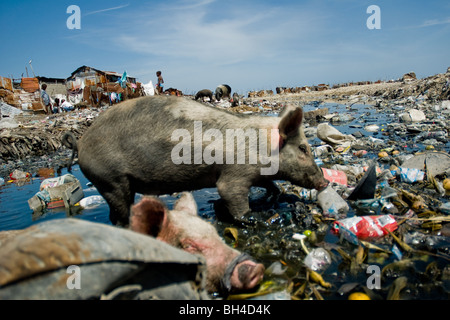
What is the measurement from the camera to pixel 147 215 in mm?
2061

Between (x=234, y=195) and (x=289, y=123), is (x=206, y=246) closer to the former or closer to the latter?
(x=234, y=195)

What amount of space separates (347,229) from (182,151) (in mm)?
2229

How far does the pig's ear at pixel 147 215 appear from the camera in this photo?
79.0 inches

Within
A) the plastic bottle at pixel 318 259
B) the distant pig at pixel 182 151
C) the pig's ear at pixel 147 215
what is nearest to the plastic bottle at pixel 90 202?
the distant pig at pixel 182 151

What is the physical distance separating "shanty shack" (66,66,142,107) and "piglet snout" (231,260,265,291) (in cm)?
2293

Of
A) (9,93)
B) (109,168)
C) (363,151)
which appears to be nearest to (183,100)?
(109,168)

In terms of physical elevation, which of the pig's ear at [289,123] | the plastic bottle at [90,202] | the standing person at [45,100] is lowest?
the plastic bottle at [90,202]

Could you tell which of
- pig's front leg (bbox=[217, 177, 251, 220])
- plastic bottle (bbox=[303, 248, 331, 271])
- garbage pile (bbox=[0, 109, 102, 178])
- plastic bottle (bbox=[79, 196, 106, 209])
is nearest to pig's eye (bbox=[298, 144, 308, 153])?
pig's front leg (bbox=[217, 177, 251, 220])

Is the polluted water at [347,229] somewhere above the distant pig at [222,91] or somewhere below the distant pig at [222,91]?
below

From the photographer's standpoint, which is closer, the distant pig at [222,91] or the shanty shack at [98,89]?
the shanty shack at [98,89]
